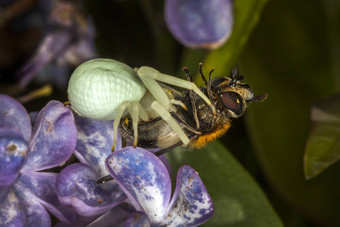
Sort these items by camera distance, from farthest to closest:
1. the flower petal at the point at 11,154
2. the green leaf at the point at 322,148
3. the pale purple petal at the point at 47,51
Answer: the pale purple petal at the point at 47,51 → the green leaf at the point at 322,148 → the flower petal at the point at 11,154

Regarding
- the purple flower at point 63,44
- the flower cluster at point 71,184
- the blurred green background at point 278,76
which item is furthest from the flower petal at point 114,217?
the purple flower at point 63,44

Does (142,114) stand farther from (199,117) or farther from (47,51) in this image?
(47,51)

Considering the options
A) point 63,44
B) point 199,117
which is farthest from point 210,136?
point 63,44

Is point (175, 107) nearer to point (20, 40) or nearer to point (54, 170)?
point (54, 170)

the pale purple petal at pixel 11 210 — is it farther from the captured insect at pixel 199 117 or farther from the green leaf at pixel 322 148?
the green leaf at pixel 322 148

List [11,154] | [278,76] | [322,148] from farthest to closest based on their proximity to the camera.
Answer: [278,76] < [322,148] < [11,154]

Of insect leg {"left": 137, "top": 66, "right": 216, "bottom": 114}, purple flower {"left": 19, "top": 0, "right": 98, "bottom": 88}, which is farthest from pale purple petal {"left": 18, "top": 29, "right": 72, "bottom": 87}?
insect leg {"left": 137, "top": 66, "right": 216, "bottom": 114}
